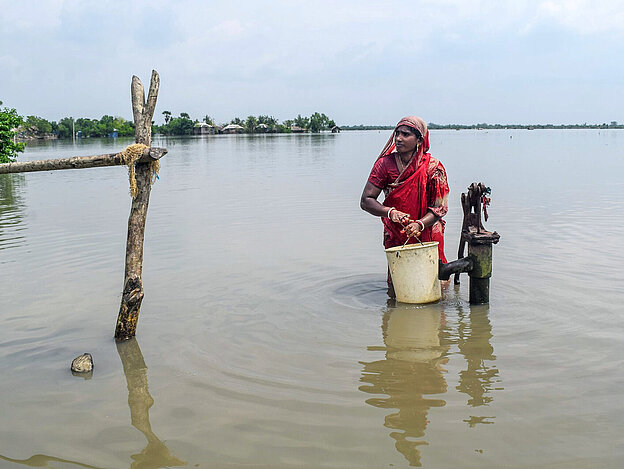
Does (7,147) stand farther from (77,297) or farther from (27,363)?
(27,363)

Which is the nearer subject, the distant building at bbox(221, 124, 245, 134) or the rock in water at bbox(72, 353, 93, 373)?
the rock in water at bbox(72, 353, 93, 373)

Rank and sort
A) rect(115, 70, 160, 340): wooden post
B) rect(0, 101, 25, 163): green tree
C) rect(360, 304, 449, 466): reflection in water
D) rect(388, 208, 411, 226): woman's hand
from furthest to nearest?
rect(0, 101, 25, 163): green tree
rect(388, 208, 411, 226): woman's hand
rect(115, 70, 160, 340): wooden post
rect(360, 304, 449, 466): reflection in water

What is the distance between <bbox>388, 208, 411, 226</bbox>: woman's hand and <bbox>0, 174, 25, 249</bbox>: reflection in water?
594 cm

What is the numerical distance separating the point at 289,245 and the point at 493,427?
5.33 meters

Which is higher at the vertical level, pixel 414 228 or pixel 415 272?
pixel 414 228

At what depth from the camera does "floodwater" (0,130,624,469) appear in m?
3.11

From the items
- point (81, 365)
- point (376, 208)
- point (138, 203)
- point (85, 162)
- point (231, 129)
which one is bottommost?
point (81, 365)

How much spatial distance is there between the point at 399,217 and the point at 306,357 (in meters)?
1.44

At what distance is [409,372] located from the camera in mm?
4047

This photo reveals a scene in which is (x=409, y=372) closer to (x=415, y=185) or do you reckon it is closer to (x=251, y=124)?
(x=415, y=185)

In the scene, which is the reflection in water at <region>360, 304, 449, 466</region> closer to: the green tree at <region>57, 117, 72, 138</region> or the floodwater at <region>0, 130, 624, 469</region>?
the floodwater at <region>0, 130, 624, 469</region>

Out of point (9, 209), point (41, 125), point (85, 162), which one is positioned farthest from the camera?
point (41, 125)

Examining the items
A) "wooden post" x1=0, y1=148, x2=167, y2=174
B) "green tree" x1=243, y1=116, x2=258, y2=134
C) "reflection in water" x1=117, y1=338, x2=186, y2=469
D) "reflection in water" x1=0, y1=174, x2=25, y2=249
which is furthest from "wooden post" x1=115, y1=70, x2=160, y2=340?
"green tree" x1=243, y1=116, x2=258, y2=134

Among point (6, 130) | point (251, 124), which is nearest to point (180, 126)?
point (251, 124)
